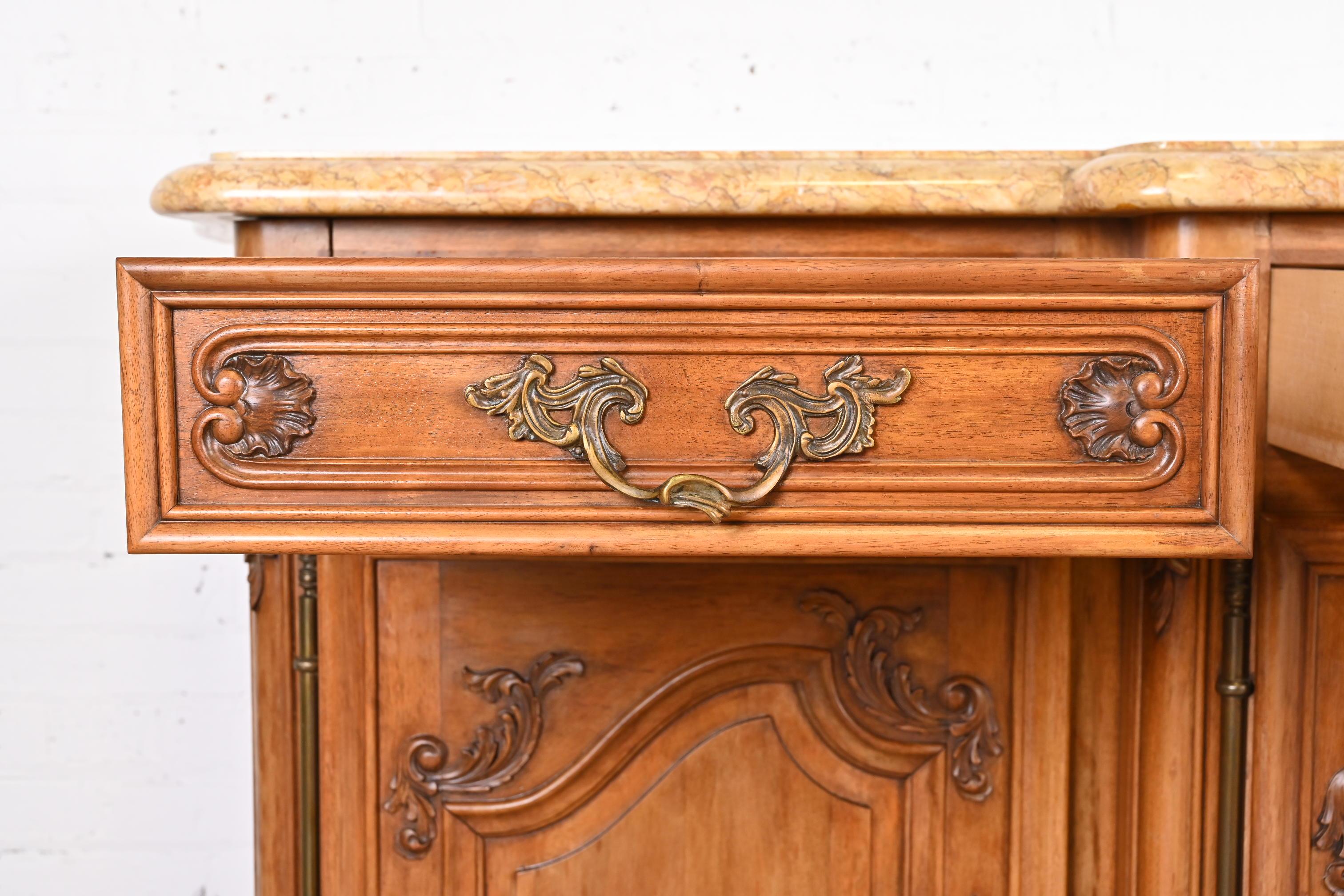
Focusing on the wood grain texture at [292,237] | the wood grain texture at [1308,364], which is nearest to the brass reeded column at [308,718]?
the wood grain texture at [292,237]

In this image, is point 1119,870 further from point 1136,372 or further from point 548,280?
point 548,280

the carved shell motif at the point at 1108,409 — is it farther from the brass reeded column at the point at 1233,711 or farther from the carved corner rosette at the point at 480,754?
the carved corner rosette at the point at 480,754

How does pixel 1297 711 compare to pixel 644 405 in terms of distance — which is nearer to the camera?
pixel 644 405

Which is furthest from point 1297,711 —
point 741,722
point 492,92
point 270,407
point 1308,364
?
point 492,92

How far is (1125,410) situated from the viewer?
468 mm

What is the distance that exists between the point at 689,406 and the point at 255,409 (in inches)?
7.4

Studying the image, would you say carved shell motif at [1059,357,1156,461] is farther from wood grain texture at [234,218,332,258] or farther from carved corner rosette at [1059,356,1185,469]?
wood grain texture at [234,218,332,258]

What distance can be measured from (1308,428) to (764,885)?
0.38 metres

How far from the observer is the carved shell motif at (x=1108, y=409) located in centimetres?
47

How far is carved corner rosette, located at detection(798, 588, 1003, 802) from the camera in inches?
24.9

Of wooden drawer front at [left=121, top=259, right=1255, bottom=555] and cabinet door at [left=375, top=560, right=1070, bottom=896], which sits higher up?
wooden drawer front at [left=121, top=259, right=1255, bottom=555]

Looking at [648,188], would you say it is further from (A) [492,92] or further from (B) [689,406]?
(A) [492,92]

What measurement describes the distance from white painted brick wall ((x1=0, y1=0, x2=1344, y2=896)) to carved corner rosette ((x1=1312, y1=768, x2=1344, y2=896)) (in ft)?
2.35

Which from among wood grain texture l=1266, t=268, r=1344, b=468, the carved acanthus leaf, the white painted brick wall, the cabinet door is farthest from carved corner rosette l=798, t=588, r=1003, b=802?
the white painted brick wall
